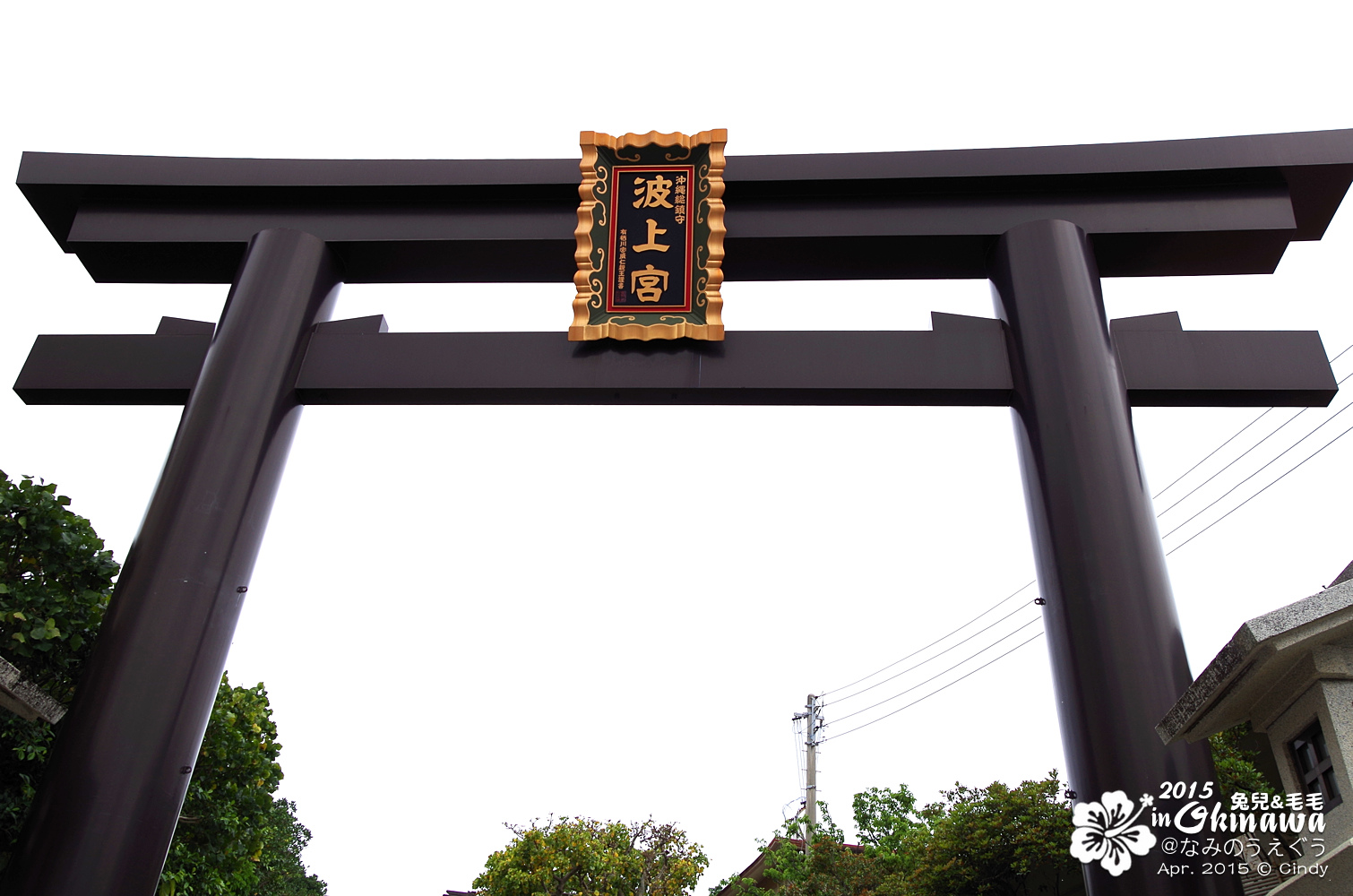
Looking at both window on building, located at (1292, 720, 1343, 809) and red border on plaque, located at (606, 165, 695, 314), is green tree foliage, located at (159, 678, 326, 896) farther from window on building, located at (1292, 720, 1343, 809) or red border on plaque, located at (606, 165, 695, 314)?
window on building, located at (1292, 720, 1343, 809)

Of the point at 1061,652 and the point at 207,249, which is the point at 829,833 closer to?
the point at 1061,652

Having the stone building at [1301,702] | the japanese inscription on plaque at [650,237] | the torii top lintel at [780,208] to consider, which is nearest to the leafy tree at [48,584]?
the torii top lintel at [780,208]

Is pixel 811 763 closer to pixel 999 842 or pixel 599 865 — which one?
pixel 599 865

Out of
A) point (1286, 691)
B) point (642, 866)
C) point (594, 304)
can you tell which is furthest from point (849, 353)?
point (642, 866)

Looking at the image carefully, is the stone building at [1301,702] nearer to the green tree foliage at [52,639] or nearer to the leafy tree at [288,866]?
the green tree foliage at [52,639]

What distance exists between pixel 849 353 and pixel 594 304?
1.52 m

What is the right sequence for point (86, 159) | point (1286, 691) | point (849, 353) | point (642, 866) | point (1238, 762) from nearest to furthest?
point (1286, 691) → point (849, 353) → point (86, 159) → point (1238, 762) → point (642, 866)

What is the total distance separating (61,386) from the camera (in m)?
5.69

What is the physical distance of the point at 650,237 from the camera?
5.88 meters

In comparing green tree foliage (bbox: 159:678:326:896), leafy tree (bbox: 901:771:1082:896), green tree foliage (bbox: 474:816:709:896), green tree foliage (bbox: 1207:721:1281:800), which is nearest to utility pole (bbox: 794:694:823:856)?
green tree foliage (bbox: 474:816:709:896)

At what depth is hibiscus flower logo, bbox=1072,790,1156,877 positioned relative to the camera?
12.9 ft

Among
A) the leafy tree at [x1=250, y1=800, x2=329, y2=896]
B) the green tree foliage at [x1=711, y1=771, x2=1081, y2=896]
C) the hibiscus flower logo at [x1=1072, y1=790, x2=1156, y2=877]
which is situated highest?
the leafy tree at [x1=250, y1=800, x2=329, y2=896]

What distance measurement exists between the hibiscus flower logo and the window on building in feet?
1.98

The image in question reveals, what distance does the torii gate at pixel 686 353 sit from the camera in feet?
14.1
